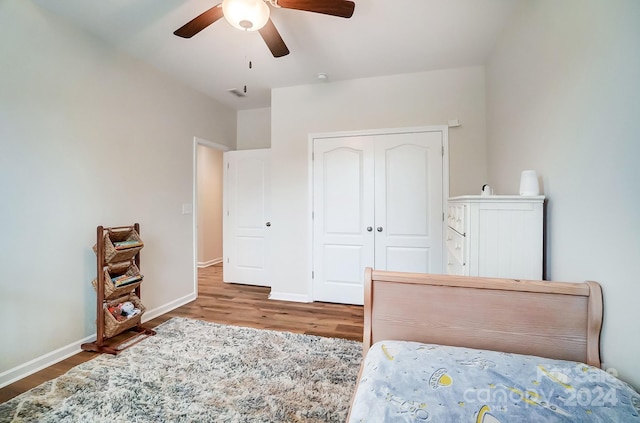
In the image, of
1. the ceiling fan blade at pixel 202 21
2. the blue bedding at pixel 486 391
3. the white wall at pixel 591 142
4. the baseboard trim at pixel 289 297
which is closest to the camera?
the blue bedding at pixel 486 391

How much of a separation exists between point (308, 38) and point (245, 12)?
3.27ft

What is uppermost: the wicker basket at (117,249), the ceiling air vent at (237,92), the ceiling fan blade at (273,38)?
the ceiling air vent at (237,92)

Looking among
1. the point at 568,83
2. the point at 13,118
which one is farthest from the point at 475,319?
the point at 13,118

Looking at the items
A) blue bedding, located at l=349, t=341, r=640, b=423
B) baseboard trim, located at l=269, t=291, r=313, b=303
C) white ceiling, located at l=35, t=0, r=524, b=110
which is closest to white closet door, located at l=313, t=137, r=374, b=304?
baseboard trim, located at l=269, t=291, r=313, b=303

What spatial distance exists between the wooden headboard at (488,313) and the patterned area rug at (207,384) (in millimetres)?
738

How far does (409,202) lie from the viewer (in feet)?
10.00

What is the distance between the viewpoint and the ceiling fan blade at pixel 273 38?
175 centimetres

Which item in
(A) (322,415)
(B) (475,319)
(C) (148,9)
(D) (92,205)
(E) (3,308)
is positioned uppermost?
(C) (148,9)

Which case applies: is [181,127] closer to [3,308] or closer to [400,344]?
[3,308]

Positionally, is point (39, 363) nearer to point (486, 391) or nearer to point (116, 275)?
point (116, 275)

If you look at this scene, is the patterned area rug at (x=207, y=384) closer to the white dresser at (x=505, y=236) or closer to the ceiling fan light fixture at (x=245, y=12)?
the white dresser at (x=505, y=236)

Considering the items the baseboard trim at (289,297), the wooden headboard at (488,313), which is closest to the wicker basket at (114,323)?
the baseboard trim at (289,297)

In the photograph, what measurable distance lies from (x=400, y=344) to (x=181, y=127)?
3.33 metres

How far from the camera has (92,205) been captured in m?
2.33
